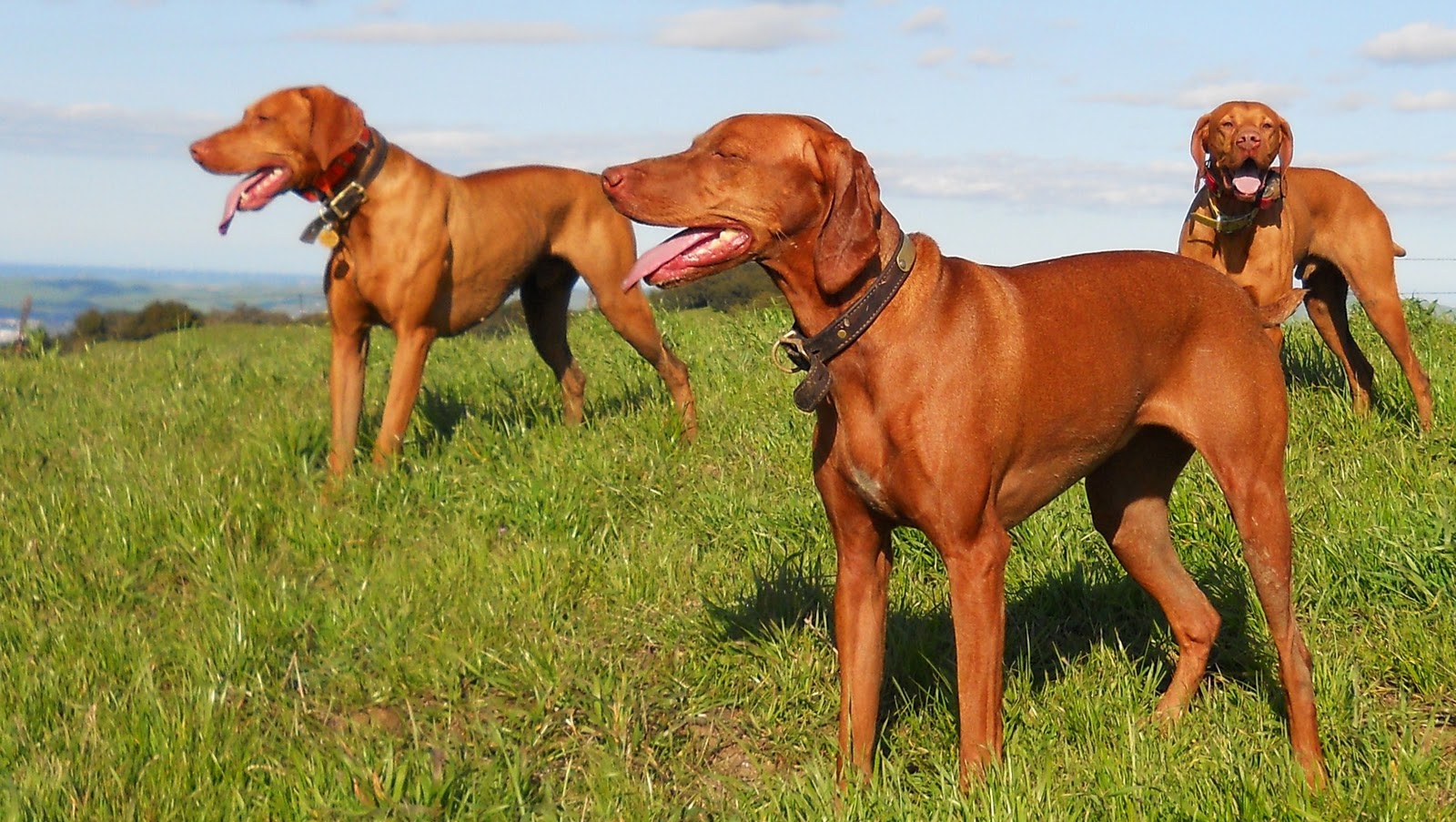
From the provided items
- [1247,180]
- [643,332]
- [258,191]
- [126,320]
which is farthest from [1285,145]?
[126,320]

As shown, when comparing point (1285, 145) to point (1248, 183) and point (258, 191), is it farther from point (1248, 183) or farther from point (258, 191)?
point (258, 191)

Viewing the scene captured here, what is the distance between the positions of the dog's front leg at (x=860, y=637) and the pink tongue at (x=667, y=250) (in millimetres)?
758

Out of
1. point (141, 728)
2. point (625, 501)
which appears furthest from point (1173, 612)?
point (141, 728)

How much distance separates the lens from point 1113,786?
345cm

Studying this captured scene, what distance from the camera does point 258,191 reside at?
663 centimetres

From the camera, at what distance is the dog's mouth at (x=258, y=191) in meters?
6.61

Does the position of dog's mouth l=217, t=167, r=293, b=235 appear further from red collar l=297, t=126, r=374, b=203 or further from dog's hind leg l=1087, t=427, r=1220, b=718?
dog's hind leg l=1087, t=427, r=1220, b=718

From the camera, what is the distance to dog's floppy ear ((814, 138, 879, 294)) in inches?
133

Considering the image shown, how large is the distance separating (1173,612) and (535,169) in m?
4.74

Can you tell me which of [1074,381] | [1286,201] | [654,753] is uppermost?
[1286,201]

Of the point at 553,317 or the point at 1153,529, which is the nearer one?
the point at 1153,529

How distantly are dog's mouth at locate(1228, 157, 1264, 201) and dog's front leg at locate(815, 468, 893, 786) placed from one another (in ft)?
13.4

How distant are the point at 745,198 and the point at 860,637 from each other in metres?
1.22

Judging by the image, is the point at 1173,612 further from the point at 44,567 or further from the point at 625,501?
the point at 44,567
